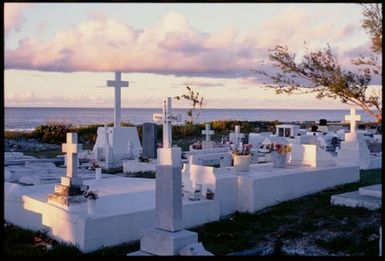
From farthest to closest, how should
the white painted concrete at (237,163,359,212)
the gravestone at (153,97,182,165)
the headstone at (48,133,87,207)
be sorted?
the white painted concrete at (237,163,359,212)
the headstone at (48,133,87,207)
the gravestone at (153,97,182,165)

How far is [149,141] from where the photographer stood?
16125mm

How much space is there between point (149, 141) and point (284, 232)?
28.6 feet

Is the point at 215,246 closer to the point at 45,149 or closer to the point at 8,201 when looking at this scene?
the point at 8,201

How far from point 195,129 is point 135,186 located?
63.7ft

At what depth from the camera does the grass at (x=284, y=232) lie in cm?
705

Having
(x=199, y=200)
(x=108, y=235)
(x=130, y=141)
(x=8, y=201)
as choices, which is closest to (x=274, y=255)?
(x=108, y=235)

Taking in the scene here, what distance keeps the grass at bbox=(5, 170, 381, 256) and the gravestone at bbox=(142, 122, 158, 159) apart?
22.3 ft

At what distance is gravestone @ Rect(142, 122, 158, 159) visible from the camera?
16.0 m

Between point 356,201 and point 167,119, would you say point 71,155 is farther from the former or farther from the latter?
point 356,201

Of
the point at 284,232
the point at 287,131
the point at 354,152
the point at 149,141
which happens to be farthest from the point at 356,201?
the point at 287,131

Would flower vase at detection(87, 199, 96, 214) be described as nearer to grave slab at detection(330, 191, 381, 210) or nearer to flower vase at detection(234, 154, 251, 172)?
flower vase at detection(234, 154, 251, 172)

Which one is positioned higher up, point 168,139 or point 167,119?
point 167,119

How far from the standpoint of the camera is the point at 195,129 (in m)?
29.1

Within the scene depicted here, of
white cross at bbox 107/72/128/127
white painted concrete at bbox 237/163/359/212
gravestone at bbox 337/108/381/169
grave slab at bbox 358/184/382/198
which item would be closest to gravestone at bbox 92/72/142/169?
white cross at bbox 107/72/128/127
